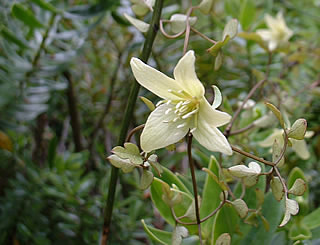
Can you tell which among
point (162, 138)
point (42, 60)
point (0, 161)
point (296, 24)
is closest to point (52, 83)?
point (42, 60)

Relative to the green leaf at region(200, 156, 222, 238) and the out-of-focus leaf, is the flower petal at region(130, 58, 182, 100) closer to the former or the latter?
the green leaf at region(200, 156, 222, 238)

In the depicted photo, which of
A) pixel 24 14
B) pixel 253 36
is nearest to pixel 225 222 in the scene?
pixel 253 36

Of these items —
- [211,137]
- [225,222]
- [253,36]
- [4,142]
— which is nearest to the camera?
[211,137]

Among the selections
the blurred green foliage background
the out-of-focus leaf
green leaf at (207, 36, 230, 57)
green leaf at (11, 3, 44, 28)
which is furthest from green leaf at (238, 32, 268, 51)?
the out-of-focus leaf

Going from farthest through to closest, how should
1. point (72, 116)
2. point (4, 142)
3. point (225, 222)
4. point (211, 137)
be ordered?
point (72, 116) → point (4, 142) → point (225, 222) → point (211, 137)

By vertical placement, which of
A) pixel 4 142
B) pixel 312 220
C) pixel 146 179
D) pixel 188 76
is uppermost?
pixel 188 76

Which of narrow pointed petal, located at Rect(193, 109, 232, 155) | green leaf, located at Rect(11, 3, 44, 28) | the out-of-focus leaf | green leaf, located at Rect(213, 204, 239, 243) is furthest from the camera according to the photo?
the out-of-focus leaf

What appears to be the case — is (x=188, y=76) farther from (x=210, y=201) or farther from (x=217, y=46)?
(x=210, y=201)
